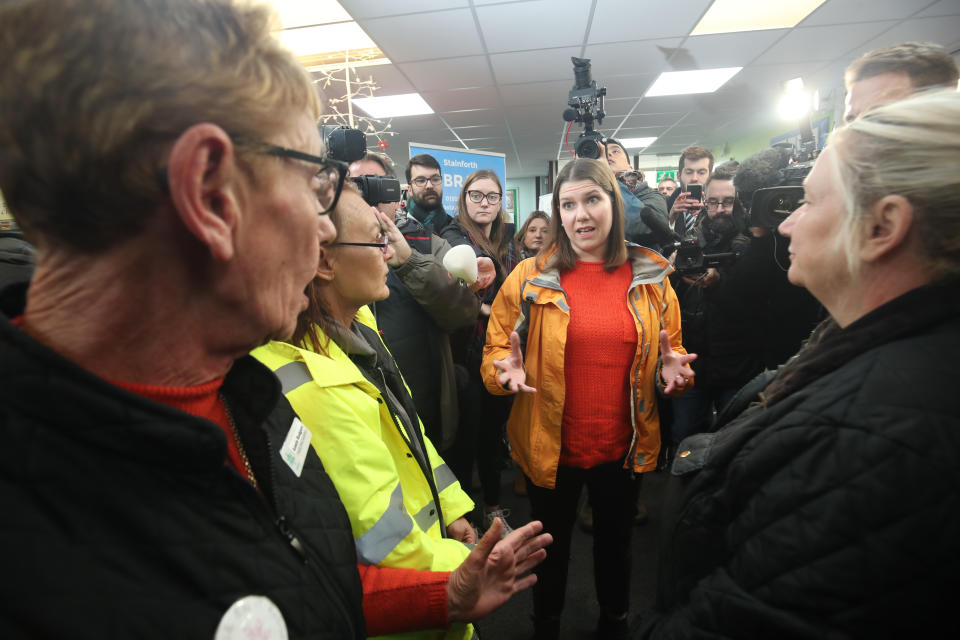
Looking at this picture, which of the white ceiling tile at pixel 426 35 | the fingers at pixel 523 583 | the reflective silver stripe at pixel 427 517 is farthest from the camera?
the white ceiling tile at pixel 426 35

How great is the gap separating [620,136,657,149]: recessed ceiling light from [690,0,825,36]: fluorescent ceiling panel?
421 centimetres

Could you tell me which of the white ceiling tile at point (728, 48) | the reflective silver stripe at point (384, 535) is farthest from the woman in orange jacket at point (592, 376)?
the white ceiling tile at point (728, 48)

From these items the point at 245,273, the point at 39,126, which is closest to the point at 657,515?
the point at 245,273

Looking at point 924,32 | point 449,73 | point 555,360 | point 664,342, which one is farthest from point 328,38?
point 924,32

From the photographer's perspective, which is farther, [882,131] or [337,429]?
[337,429]

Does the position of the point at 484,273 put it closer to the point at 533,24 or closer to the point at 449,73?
the point at 533,24

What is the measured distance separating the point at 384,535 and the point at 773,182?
2.17 meters

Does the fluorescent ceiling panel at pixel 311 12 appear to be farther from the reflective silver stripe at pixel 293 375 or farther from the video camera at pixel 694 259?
the reflective silver stripe at pixel 293 375

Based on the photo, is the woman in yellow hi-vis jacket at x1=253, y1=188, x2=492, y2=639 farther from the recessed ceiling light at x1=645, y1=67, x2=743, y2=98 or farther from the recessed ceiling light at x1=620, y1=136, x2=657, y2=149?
the recessed ceiling light at x1=620, y1=136, x2=657, y2=149

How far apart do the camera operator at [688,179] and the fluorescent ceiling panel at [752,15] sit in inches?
42.8

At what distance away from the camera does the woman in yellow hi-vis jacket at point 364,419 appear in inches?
30.8

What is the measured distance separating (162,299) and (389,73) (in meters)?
4.94

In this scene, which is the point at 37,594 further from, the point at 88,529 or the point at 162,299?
the point at 162,299

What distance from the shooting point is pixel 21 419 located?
38 cm
